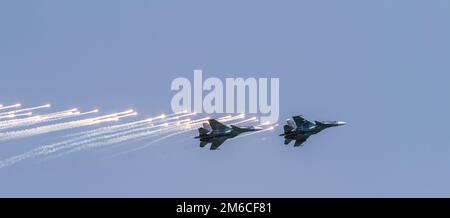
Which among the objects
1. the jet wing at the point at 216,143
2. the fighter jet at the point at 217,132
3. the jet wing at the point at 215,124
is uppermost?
the jet wing at the point at 215,124

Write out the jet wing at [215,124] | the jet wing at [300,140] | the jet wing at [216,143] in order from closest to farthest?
1. the jet wing at [215,124]
2. the jet wing at [216,143]
3. the jet wing at [300,140]

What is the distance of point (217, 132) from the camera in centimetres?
18175

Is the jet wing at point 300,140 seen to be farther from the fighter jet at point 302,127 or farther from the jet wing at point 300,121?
the jet wing at point 300,121

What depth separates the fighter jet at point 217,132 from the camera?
594ft

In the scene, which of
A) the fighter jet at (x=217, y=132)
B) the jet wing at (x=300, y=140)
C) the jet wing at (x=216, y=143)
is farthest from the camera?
the jet wing at (x=300, y=140)

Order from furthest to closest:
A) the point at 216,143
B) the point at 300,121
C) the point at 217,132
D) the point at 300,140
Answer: the point at 300,140 < the point at 300,121 < the point at 216,143 < the point at 217,132

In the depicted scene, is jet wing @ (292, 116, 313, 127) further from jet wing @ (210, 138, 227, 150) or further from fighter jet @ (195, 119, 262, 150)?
jet wing @ (210, 138, 227, 150)

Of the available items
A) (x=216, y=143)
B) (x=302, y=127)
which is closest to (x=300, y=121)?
(x=302, y=127)

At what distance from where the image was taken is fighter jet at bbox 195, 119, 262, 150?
18100 cm

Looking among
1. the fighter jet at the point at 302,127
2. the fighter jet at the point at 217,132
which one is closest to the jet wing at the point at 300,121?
the fighter jet at the point at 302,127

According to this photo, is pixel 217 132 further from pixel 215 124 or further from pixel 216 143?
pixel 216 143
